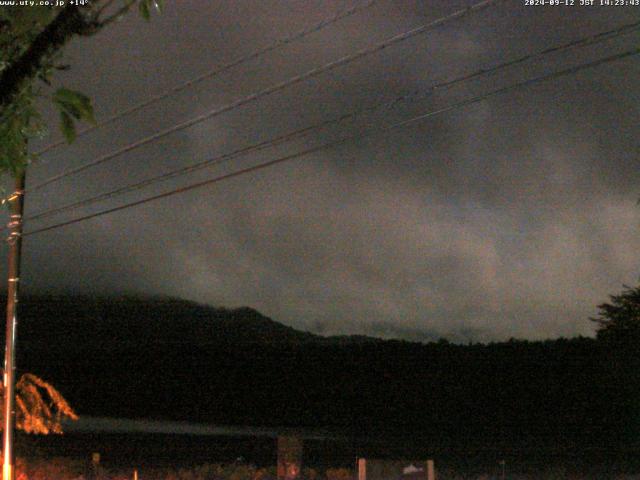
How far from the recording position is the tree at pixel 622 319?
125 feet

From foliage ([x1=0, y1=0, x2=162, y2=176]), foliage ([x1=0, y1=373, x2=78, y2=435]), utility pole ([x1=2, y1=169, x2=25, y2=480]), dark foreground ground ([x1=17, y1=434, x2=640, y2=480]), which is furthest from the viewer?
dark foreground ground ([x1=17, y1=434, x2=640, y2=480])

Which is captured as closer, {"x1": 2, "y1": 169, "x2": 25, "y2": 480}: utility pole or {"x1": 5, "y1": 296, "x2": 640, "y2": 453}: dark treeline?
{"x1": 2, "y1": 169, "x2": 25, "y2": 480}: utility pole

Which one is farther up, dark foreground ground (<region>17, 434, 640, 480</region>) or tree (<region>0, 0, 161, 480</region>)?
tree (<region>0, 0, 161, 480</region>)

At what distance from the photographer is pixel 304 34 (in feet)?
39.1

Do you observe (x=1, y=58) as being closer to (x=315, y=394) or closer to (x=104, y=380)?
(x=315, y=394)

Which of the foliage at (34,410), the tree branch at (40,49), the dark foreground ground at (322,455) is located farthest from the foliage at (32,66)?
the dark foreground ground at (322,455)

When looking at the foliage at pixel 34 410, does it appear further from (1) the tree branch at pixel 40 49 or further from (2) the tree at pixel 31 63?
(1) the tree branch at pixel 40 49

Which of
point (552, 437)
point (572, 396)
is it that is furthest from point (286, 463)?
point (572, 396)

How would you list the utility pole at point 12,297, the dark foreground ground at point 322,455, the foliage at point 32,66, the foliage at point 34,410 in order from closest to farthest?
the foliage at point 32,66
the utility pole at point 12,297
the foliage at point 34,410
the dark foreground ground at point 322,455

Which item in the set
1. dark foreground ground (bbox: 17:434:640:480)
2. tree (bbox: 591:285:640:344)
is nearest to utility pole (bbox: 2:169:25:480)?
dark foreground ground (bbox: 17:434:640:480)

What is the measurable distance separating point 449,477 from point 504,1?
52.9 feet

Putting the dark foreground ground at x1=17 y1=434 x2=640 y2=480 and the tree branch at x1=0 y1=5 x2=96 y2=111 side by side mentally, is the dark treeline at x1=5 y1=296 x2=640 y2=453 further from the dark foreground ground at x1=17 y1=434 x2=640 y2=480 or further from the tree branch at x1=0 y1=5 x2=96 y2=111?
the tree branch at x1=0 y1=5 x2=96 y2=111

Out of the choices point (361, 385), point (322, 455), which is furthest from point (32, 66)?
point (361, 385)

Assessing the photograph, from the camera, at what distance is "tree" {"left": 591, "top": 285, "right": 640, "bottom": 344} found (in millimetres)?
38031
